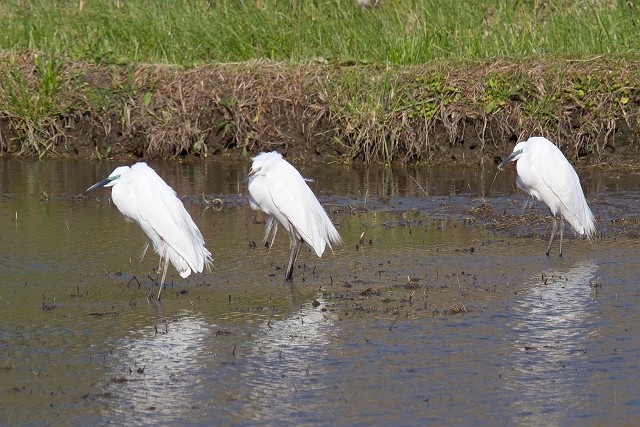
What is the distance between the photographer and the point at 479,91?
10789 millimetres

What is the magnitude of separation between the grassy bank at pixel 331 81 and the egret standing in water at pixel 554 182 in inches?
113

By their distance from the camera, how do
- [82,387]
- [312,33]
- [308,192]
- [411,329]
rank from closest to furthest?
1. [82,387]
2. [411,329]
3. [308,192]
4. [312,33]

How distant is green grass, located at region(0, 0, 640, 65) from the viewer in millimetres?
11680

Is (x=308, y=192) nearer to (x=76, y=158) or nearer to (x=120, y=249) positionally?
(x=120, y=249)

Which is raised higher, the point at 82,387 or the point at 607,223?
the point at 607,223

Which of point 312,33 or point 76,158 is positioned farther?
point 312,33

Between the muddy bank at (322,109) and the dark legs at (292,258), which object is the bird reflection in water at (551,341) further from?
the muddy bank at (322,109)

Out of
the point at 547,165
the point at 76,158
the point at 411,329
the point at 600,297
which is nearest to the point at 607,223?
the point at 547,165

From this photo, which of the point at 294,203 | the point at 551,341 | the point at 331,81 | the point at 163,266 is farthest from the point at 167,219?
the point at 331,81

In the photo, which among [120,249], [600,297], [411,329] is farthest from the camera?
[120,249]

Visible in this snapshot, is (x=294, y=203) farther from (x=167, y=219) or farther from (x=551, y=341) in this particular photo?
(x=551, y=341)

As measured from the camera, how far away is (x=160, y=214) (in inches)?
245

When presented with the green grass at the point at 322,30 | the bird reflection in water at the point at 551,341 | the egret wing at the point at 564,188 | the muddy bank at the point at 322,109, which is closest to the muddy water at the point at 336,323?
the bird reflection in water at the point at 551,341

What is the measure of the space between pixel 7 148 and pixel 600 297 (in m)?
7.70
